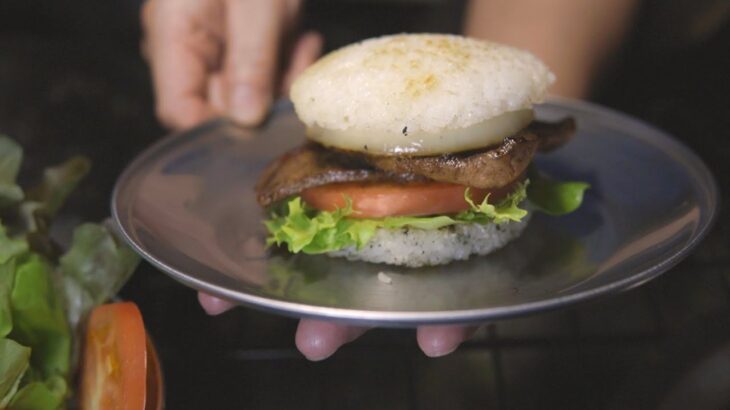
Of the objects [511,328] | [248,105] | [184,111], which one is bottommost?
[511,328]

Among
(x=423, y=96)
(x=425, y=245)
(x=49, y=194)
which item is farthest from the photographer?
(x=49, y=194)

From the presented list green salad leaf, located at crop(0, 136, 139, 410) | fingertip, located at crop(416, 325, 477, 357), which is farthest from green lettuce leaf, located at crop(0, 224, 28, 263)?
fingertip, located at crop(416, 325, 477, 357)

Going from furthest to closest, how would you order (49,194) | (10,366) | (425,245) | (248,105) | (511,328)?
(248,105) → (511,328) → (49,194) → (425,245) → (10,366)

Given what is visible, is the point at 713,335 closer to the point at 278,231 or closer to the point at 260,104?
the point at 278,231

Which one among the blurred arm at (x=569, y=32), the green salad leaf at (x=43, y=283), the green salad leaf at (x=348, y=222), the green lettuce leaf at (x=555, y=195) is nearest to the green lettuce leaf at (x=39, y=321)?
the green salad leaf at (x=43, y=283)

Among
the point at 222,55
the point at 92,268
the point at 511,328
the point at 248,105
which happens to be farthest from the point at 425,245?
the point at 222,55

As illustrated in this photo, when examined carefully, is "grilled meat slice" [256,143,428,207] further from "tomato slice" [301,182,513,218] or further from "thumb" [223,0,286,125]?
"thumb" [223,0,286,125]

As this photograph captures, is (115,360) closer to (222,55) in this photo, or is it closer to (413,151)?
(413,151)
